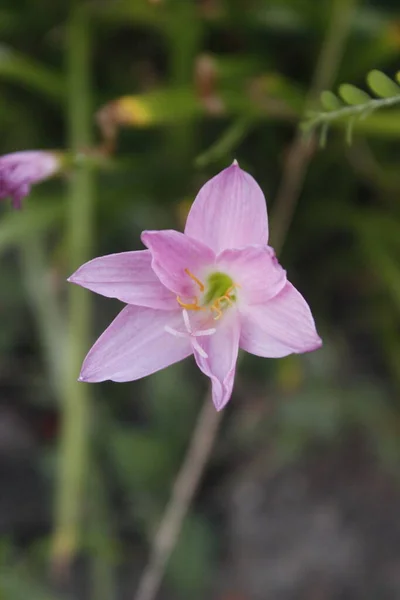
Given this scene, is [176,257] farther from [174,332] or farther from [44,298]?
[44,298]

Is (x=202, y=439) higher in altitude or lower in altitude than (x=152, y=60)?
lower

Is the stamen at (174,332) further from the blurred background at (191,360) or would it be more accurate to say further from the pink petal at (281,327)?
the blurred background at (191,360)

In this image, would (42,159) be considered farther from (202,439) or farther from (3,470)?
(3,470)

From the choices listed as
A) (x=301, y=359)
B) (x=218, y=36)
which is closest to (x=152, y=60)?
(x=218, y=36)

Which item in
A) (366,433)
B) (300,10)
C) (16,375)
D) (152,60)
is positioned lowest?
(16,375)

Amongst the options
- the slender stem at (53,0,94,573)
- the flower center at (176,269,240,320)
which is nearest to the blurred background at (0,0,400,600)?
the slender stem at (53,0,94,573)

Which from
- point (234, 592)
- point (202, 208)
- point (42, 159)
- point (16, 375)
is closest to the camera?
point (202, 208)

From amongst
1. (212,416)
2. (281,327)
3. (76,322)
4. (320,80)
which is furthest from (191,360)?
(281,327)
